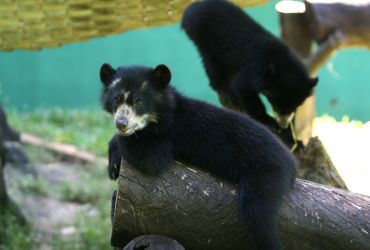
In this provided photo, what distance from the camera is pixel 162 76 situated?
3957 mm

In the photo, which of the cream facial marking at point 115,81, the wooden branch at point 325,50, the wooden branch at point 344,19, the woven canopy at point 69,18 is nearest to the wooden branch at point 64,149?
the woven canopy at point 69,18

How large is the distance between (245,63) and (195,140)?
7.38 ft

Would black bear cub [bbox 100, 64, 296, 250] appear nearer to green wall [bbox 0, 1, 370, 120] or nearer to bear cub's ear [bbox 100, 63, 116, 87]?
bear cub's ear [bbox 100, 63, 116, 87]

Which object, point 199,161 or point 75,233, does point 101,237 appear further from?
point 199,161

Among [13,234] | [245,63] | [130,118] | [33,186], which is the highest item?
[130,118]

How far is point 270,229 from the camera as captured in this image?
365 centimetres

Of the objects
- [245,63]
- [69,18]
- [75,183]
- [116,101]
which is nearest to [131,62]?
[75,183]

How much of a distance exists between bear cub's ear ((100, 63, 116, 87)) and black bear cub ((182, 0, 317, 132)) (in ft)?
6.97

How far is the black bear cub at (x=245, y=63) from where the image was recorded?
5.88 metres

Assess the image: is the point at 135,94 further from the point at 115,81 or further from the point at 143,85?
the point at 115,81

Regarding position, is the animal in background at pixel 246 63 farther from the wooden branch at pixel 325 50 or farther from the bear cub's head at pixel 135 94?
the bear cub's head at pixel 135 94

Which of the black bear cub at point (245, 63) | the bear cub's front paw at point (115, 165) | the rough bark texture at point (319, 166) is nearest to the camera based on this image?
the bear cub's front paw at point (115, 165)

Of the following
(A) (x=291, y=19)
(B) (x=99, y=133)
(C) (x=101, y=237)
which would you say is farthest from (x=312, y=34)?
(B) (x=99, y=133)

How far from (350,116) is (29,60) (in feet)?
20.7
